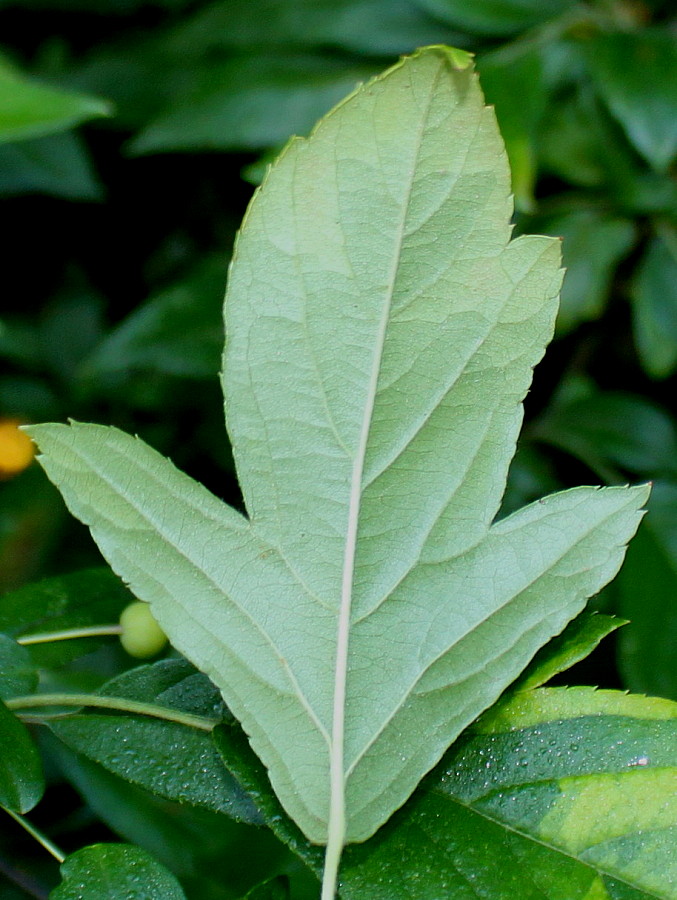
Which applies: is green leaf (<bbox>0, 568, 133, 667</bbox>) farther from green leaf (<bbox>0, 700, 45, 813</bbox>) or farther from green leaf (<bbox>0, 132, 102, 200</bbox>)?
green leaf (<bbox>0, 132, 102, 200</bbox>)

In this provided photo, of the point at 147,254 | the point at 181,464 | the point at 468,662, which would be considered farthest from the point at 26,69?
the point at 468,662

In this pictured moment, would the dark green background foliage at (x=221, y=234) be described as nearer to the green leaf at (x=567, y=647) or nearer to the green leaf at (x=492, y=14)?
the green leaf at (x=492, y=14)

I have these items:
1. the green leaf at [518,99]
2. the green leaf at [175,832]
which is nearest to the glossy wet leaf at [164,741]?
the green leaf at [175,832]

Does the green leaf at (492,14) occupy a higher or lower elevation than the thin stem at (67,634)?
higher

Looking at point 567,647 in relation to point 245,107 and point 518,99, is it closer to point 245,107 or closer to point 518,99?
point 518,99

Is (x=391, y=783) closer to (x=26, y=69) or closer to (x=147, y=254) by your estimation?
(x=147, y=254)

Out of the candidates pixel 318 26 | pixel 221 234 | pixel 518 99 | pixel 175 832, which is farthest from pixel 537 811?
pixel 221 234

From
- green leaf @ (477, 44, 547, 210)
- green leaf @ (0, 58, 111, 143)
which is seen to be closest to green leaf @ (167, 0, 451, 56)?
green leaf @ (477, 44, 547, 210)

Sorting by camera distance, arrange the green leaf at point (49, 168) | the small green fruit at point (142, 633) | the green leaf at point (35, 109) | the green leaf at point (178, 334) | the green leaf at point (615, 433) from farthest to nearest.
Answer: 1. the green leaf at point (49, 168)
2. the green leaf at point (615, 433)
3. the green leaf at point (178, 334)
4. the green leaf at point (35, 109)
5. the small green fruit at point (142, 633)
